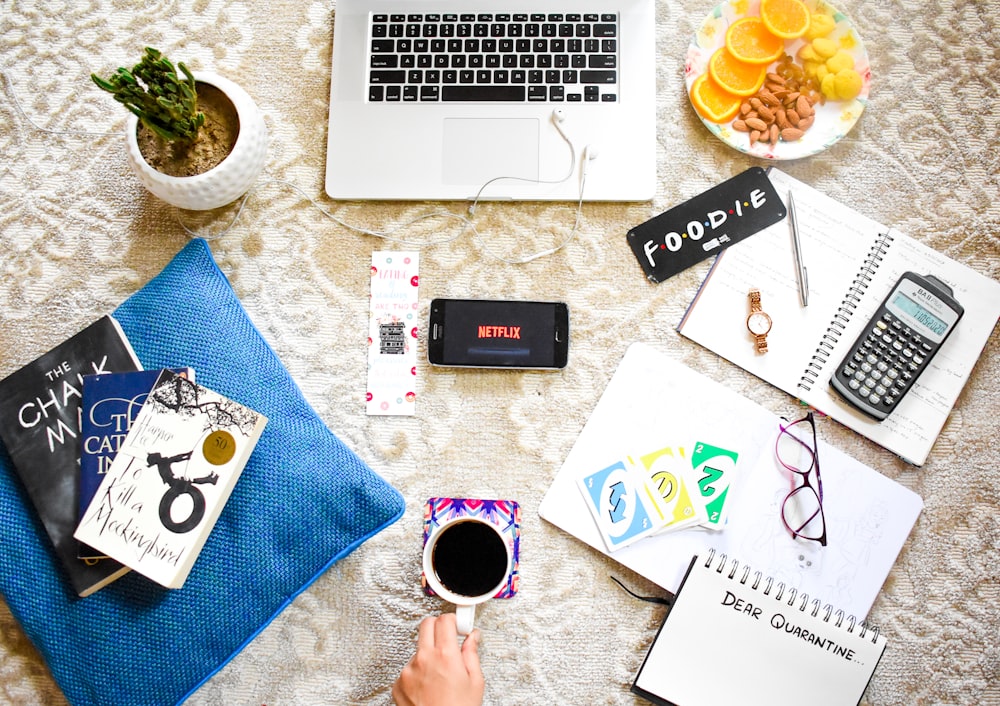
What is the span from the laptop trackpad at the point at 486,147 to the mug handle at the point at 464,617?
20.1 inches

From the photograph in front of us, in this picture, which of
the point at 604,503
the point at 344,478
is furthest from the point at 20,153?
the point at 604,503

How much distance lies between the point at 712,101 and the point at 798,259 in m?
0.24

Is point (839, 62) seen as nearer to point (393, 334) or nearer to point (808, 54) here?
point (808, 54)

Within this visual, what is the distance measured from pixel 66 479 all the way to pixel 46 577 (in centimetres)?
11

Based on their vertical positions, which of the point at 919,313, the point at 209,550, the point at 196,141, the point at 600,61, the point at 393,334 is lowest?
the point at 209,550

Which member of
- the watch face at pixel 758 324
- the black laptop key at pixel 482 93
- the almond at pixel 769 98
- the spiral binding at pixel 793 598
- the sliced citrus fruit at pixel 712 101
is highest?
the almond at pixel 769 98

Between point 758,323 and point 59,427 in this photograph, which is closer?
point 59,427

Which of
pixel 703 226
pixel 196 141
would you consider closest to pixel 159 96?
pixel 196 141

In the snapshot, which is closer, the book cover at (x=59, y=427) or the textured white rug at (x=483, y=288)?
the book cover at (x=59, y=427)

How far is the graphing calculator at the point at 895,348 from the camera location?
92 cm

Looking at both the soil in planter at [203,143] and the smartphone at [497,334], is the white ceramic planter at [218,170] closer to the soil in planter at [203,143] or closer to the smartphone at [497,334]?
the soil in planter at [203,143]

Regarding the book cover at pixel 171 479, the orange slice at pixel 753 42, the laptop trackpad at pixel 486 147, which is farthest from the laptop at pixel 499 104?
the book cover at pixel 171 479

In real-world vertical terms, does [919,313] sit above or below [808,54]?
below

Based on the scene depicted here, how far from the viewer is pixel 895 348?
927 mm
